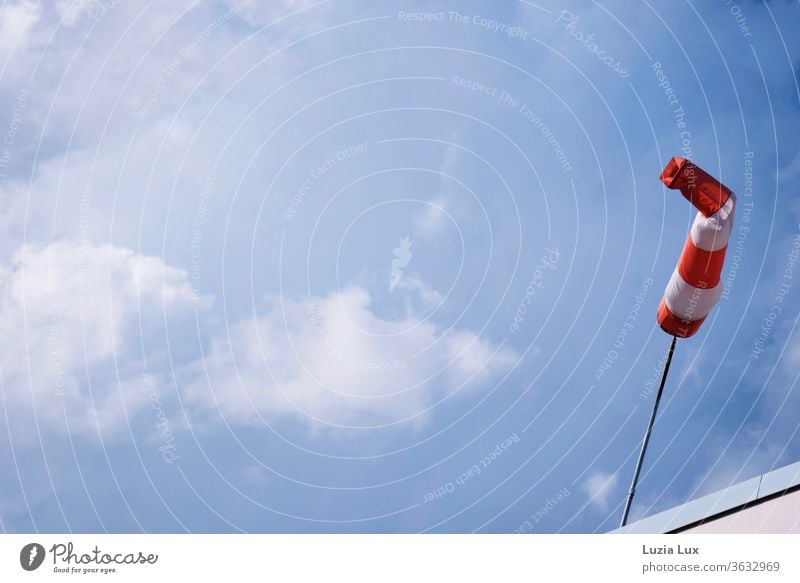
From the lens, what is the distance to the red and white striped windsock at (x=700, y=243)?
720 cm

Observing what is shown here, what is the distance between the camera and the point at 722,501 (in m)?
8.77

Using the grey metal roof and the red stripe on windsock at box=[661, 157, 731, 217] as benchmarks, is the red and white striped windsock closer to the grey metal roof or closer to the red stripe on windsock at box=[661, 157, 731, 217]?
the red stripe on windsock at box=[661, 157, 731, 217]

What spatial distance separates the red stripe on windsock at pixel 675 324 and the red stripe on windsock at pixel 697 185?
147cm

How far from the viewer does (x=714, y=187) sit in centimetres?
716
